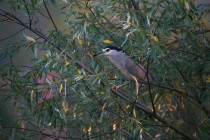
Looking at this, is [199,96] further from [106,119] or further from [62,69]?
[62,69]

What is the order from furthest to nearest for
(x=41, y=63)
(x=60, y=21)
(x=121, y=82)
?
1. (x=60, y=21)
2. (x=121, y=82)
3. (x=41, y=63)

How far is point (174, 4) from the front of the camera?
2.21 metres

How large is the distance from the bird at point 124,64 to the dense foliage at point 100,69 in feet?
0.16

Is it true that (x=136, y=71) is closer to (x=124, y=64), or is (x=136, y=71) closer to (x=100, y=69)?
(x=124, y=64)

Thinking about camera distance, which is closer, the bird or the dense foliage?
the dense foliage

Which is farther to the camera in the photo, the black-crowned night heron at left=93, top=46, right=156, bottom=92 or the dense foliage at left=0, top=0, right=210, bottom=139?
the black-crowned night heron at left=93, top=46, right=156, bottom=92

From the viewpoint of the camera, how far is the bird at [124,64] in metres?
2.59

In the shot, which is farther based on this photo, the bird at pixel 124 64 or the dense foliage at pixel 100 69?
the bird at pixel 124 64

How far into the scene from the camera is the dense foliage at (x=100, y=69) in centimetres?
206

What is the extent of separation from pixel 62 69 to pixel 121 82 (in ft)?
2.10

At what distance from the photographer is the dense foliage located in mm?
2062

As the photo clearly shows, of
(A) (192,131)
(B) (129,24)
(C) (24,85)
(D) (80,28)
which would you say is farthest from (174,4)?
(A) (192,131)

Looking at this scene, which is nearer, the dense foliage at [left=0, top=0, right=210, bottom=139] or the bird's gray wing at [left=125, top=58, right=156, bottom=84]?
the dense foliage at [left=0, top=0, right=210, bottom=139]

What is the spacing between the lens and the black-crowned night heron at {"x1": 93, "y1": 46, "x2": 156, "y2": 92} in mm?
2594
